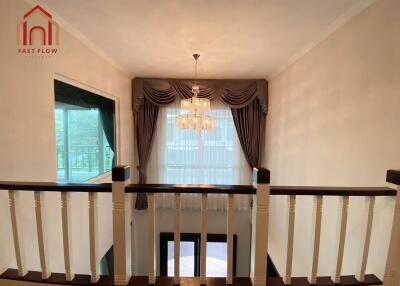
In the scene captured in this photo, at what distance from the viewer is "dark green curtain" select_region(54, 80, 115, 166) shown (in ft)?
6.91

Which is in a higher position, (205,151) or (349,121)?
(349,121)

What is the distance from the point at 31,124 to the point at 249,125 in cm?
346

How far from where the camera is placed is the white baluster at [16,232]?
129 centimetres

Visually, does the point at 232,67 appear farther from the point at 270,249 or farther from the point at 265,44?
the point at 270,249

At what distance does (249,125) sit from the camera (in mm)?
4152

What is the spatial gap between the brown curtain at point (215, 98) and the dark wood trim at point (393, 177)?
114 inches

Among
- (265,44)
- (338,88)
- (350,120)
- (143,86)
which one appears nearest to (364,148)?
(350,120)

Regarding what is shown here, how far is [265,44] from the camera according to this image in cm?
243

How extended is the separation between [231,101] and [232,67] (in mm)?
851

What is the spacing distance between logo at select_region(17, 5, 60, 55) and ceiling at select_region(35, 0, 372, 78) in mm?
101

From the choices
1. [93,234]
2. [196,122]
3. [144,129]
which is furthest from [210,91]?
[93,234]

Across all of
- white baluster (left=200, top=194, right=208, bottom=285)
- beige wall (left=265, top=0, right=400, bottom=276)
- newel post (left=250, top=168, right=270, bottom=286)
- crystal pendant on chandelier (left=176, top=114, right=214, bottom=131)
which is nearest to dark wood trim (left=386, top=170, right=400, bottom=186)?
beige wall (left=265, top=0, right=400, bottom=276)

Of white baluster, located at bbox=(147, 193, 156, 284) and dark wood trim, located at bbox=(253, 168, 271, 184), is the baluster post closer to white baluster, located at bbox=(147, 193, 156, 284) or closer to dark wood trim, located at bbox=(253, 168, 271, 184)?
dark wood trim, located at bbox=(253, 168, 271, 184)

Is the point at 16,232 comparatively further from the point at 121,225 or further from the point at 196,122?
the point at 196,122
